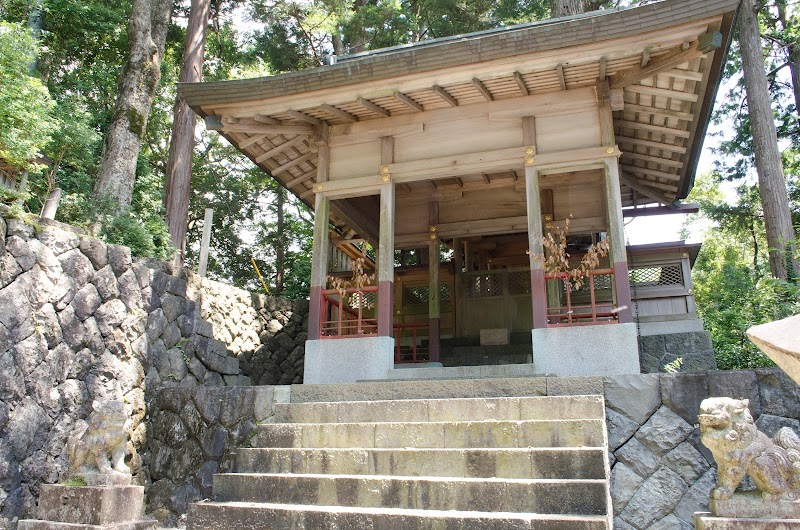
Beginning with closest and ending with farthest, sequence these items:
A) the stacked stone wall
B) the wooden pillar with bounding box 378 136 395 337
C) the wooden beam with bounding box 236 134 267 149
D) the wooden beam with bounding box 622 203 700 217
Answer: the stacked stone wall < the wooden pillar with bounding box 378 136 395 337 < the wooden beam with bounding box 236 134 267 149 < the wooden beam with bounding box 622 203 700 217

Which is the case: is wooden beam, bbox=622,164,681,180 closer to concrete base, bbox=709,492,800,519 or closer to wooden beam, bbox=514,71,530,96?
wooden beam, bbox=514,71,530,96

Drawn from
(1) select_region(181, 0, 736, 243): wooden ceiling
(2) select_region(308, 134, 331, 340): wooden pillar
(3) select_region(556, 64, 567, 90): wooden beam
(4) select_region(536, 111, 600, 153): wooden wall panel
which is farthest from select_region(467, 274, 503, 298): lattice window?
(3) select_region(556, 64, 567, 90): wooden beam

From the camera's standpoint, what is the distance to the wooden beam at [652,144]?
28.6 feet

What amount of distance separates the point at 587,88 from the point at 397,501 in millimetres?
5775

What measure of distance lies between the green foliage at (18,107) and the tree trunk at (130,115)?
190cm

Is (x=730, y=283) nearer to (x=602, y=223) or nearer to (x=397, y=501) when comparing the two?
(x=602, y=223)

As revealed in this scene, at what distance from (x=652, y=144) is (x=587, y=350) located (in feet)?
12.7

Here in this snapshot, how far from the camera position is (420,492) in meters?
4.35

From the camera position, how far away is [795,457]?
360cm

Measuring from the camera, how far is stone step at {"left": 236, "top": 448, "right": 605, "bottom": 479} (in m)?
4.31

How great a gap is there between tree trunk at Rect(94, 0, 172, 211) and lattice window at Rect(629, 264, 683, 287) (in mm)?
8436

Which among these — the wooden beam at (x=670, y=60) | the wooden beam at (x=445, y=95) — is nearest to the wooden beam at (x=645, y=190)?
the wooden beam at (x=670, y=60)

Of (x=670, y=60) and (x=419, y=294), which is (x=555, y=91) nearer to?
(x=670, y=60)

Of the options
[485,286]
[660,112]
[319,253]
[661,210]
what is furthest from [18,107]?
[661,210]
